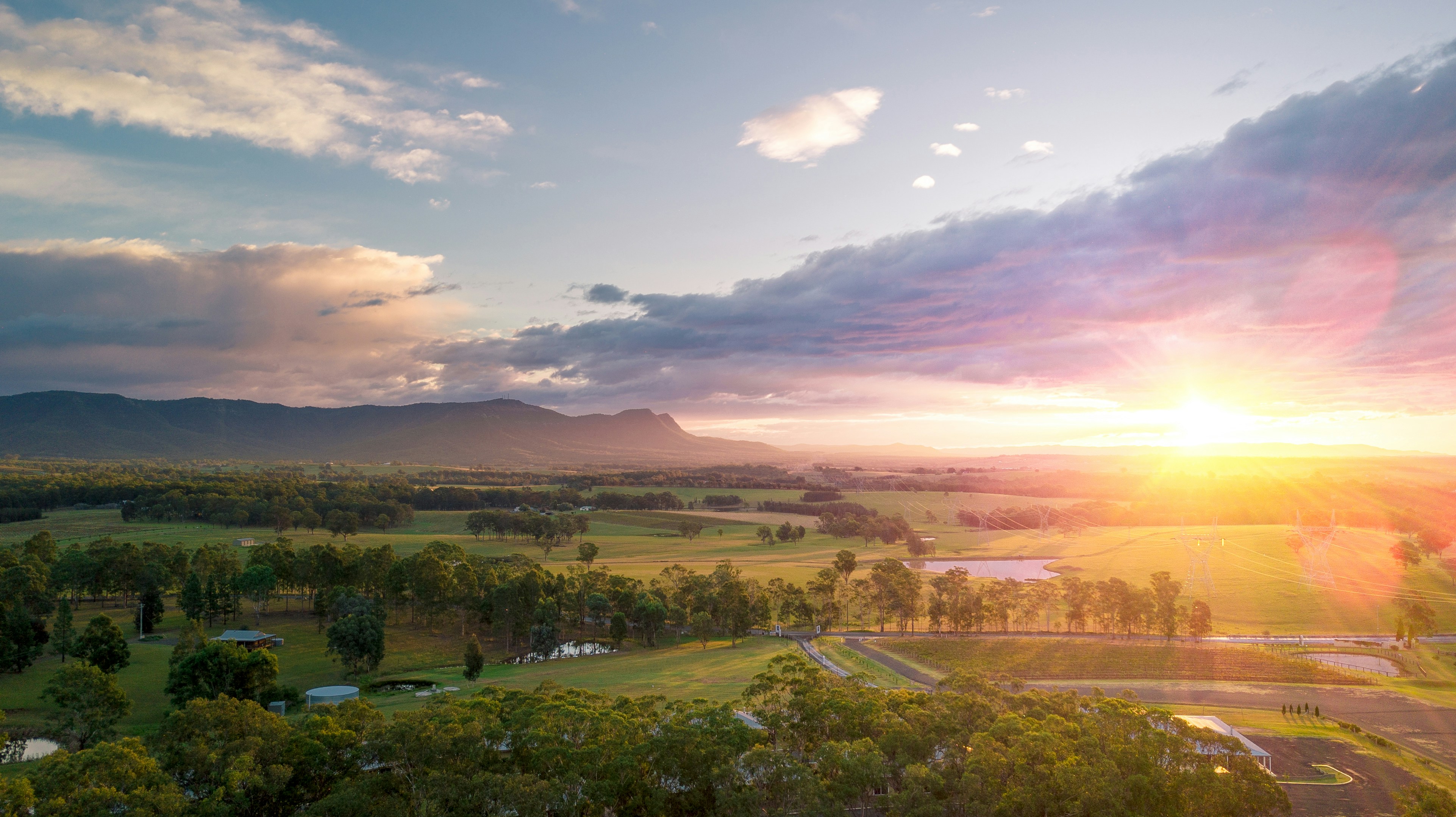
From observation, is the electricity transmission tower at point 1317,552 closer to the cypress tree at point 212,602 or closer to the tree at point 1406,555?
the tree at point 1406,555

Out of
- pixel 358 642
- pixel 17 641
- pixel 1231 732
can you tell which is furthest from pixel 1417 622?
pixel 17 641

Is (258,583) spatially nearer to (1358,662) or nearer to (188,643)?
(188,643)

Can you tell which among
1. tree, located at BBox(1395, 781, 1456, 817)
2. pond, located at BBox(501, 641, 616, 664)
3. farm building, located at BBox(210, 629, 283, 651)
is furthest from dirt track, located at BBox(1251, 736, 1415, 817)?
farm building, located at BBox(210, 629, 283, 651)

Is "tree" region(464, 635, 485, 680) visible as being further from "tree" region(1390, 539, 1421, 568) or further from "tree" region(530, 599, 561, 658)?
"tree" region(1390, 539, 1421, 568)

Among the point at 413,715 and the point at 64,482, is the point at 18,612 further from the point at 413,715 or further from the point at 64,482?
the point at 64,482

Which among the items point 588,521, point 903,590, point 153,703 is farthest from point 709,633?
point 588,521

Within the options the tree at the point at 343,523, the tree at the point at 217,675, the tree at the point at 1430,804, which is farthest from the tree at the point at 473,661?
the tree at the point at 343,523
